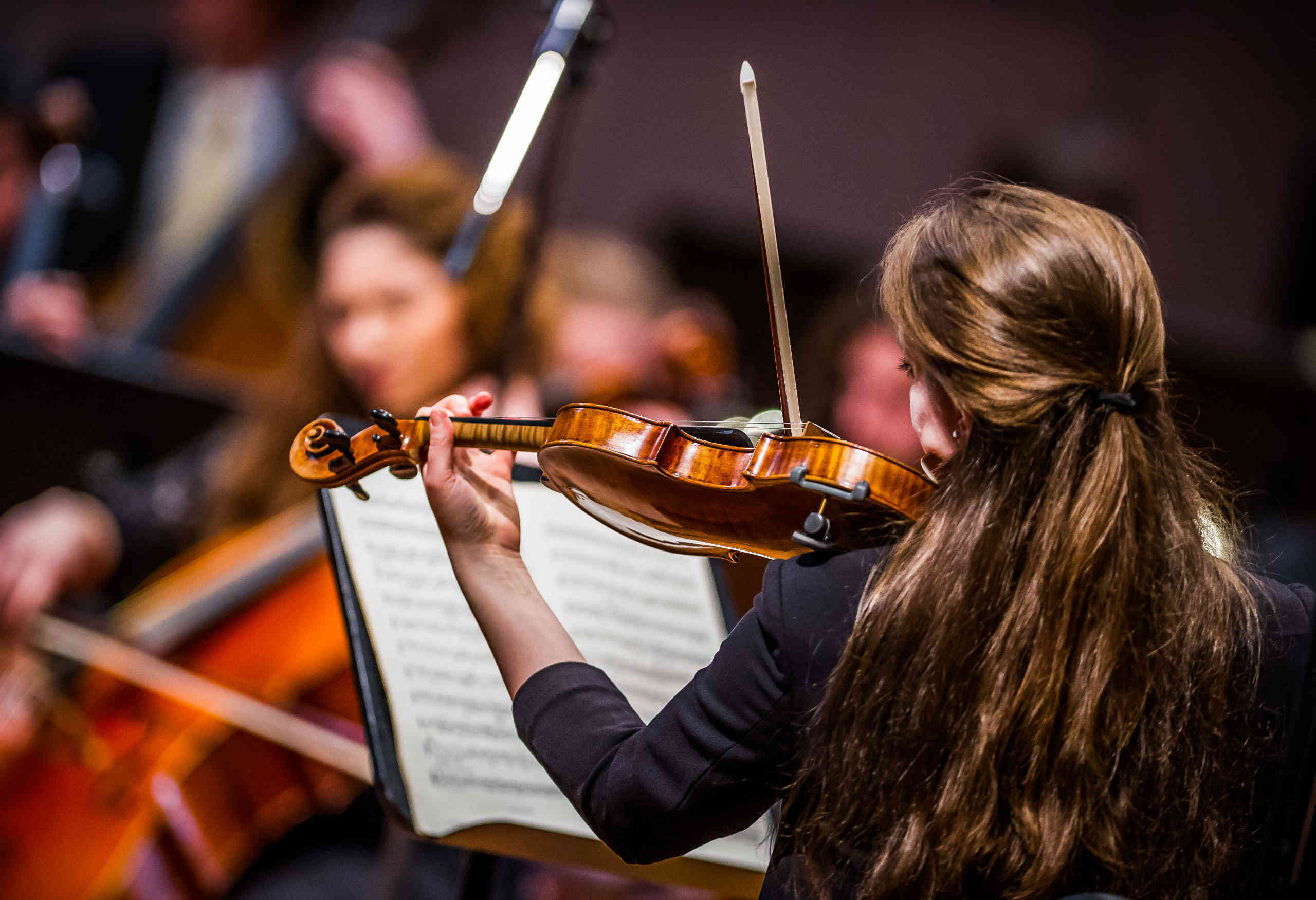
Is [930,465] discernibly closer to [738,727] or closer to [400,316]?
[738,727]

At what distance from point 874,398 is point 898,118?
6.46ft

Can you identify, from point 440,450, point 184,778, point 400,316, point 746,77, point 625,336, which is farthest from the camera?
point 625,336

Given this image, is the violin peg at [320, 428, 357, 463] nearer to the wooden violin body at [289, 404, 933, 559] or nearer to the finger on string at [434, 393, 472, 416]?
the wooden violin body at [289, 404, 933, 559]

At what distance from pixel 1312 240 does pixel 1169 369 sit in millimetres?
3386

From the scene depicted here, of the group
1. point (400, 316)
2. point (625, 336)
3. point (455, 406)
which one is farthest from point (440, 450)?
point (625, 336)

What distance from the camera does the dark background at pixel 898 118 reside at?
369 cm

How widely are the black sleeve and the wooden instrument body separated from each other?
115 cm

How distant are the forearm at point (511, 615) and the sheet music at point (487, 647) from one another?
127 mm

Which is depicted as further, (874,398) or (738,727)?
(874,398)

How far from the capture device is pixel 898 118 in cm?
392

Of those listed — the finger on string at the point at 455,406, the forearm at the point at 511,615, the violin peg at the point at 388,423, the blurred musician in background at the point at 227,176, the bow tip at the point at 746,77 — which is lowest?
the blurred musician in background at the point at 227,176

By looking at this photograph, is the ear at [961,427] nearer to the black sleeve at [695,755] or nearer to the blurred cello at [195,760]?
the black sleeve at [695,755]

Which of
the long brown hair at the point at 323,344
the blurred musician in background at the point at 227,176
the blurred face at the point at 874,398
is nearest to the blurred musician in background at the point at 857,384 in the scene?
the blurred face at the point at 874,398

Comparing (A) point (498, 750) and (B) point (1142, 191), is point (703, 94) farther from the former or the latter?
(A) point (498, 750)
